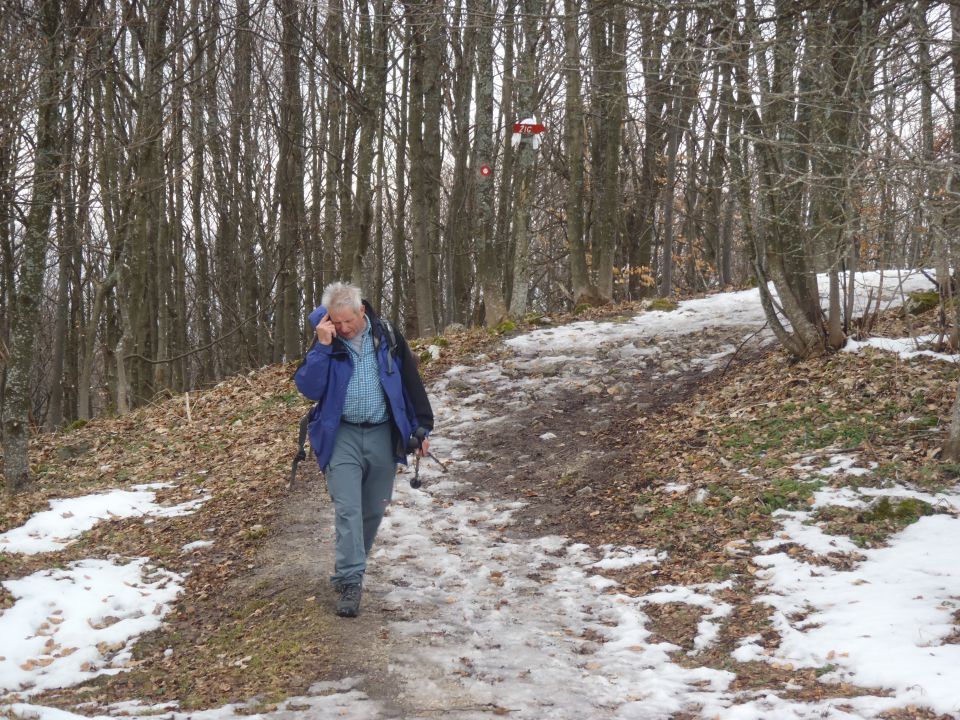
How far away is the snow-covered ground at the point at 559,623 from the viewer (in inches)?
162

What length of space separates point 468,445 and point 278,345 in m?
12.9

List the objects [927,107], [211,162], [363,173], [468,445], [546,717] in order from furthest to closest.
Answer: [211,162]
[363,173]
[468,445]
[927,107]
[546,717]

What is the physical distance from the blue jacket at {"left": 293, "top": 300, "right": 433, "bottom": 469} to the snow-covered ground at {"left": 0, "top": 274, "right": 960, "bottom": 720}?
4.18 ft

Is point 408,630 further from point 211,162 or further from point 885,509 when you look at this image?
point 211,162

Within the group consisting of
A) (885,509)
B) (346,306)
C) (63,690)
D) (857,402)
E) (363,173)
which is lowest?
(63,690)

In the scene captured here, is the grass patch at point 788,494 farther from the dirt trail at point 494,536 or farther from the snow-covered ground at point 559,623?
the dirt trail at point 494,536

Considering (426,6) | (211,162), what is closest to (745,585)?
(426,6)

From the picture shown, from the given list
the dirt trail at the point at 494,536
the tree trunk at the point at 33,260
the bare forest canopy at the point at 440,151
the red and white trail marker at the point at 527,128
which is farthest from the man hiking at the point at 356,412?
the red and white trail marker at the point at 527,128

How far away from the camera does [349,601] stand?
5.26 m

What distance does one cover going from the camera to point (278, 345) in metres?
21.5

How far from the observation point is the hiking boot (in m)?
5.25

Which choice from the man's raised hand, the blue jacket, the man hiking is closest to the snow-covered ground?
the man hiking

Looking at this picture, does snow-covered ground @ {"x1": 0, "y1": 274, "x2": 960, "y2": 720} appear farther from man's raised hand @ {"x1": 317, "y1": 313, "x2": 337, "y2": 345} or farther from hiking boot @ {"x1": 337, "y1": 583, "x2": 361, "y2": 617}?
man's raised hand @ {"x1": 317, "y1": 313, "x2": 337, "y2": 345}

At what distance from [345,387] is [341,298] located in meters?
0.56
